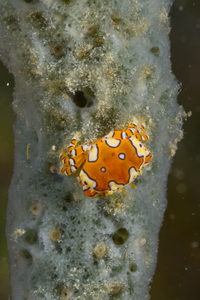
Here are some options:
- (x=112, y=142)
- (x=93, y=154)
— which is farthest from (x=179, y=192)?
(x=93, y=154)

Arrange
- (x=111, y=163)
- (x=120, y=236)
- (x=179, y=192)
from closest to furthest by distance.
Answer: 1. (x=111, y=163)
2. (x=179, y=192)
3. (x=120, y=236)

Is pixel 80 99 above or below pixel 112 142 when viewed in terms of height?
above

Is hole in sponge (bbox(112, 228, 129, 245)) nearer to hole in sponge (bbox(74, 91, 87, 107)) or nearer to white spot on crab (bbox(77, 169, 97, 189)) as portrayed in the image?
white spot on crab (bbox(77, 169, 97, 189))

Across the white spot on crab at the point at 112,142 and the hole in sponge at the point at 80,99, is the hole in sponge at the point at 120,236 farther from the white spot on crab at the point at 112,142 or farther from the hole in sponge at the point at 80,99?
the hole in sponge at the point at 80,99

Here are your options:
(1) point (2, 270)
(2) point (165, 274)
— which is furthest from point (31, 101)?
(2) point (165, 274)

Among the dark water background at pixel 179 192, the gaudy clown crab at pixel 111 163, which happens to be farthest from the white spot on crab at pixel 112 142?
the dark water background at pixel 179 192

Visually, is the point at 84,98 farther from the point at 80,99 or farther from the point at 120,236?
the point at 120,236
